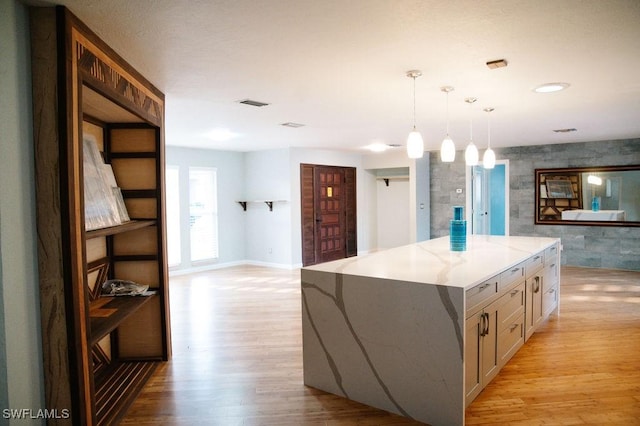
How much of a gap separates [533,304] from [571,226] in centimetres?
467

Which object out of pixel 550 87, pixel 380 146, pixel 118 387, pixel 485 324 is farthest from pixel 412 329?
pixel 380 146

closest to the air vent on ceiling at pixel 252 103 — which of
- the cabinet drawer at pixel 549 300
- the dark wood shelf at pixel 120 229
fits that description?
the dark wood shelf at pixel 120 229

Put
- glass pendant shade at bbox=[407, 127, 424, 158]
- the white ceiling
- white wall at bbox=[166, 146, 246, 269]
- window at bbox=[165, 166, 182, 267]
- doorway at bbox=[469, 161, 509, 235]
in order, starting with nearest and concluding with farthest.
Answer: the white ceiling, glass pendant shade at bbox=[407, 127, 424, 158], window at bbox=[165, 166, 182, 267], white wall at bbox=[166, 146, 246, 269], doorway at bbox=[469, 161, 509, 235]

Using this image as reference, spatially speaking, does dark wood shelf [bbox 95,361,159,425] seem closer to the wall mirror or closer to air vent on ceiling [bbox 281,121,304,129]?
air vent on ceiling [bbox 281,121,304,129]

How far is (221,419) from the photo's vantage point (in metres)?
2.50

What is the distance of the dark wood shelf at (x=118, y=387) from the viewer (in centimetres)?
254

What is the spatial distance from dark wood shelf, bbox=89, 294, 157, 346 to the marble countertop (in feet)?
4.09

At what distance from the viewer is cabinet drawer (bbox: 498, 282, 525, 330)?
2908mm

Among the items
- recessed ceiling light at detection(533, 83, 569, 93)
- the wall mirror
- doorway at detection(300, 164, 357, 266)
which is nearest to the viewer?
recessed ceiling light at detection(533, 83, 569, 93)

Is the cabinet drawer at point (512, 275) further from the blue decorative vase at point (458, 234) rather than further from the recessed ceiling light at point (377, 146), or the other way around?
the recessed ceiling light at point (377, 146)

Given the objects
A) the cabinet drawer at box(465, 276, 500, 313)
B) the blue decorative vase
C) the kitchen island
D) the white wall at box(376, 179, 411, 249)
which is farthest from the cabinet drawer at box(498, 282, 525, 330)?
the white wall at box(376, 179, 411, 249)

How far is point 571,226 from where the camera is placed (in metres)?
7.45

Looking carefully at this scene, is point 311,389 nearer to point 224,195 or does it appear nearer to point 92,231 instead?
point 92,231

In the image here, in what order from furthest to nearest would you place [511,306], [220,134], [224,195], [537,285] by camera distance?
[224,195] → [220,134] → [537,285] → [511,306]
